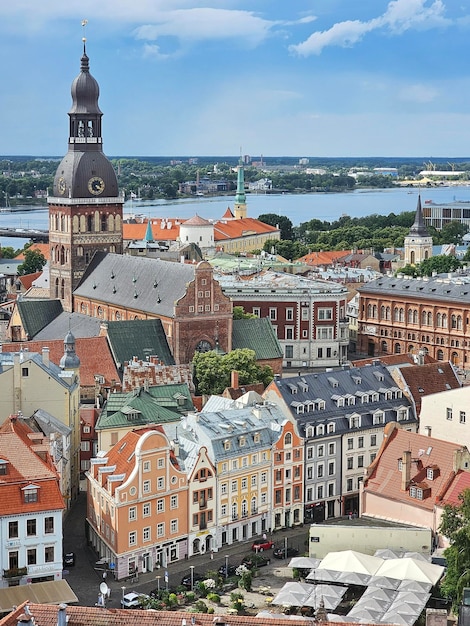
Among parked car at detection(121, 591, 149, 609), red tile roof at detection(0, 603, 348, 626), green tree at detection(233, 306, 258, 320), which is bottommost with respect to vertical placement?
parked car at detection(121, 591, 149, 609)

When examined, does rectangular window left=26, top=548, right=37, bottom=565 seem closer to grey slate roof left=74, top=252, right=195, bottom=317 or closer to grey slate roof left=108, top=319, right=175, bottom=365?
grey slate roof left=108, top=319, right=175, bottom=365

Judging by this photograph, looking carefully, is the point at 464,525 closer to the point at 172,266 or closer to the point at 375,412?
the point at 375,412

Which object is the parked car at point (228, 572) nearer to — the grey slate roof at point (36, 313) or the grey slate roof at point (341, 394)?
the grey slate roof at point (341, 394)

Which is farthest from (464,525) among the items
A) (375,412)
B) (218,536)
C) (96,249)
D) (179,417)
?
(96,249)

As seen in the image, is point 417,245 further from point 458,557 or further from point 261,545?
point 458,557

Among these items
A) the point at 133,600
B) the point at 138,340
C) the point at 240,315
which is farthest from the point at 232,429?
the point at 240,315

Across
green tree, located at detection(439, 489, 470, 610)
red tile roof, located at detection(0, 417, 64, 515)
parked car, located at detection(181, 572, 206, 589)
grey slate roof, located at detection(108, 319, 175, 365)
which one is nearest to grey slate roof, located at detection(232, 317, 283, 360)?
grey slate roof, located at detection(108, 319, 175, 365)
